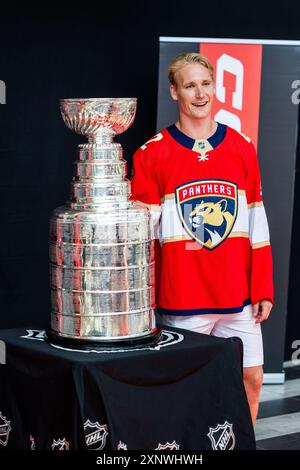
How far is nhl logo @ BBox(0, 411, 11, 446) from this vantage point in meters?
2.42

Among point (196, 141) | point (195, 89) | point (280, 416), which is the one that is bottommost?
point (280, 416)

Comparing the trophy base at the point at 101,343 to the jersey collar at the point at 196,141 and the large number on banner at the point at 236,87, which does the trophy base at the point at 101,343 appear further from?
the large number on banner at the point at 236,87

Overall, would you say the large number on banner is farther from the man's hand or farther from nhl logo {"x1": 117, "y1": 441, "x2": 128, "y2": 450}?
nhl logo {"x1": 117, "y1": 441, "x2": 128, "y2": 450}

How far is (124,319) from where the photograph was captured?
229 centimetres

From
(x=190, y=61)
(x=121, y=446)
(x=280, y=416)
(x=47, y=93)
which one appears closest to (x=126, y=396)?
(x=121, y=446)

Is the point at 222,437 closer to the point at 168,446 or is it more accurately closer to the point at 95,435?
the point at 168,446

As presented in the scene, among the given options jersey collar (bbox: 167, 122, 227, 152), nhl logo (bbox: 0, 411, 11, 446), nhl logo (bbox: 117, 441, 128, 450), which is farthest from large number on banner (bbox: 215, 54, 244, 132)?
nhl logo (bbox: 117, 441, 128, 450)

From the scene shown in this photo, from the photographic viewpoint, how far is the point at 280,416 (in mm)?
4195

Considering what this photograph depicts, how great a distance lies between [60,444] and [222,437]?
1.49 feet

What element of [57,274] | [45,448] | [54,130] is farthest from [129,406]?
[54,130]

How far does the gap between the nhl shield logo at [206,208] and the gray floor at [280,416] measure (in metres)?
1.24

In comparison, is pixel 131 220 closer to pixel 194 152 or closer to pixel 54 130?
pixel 194 152

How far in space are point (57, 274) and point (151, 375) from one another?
0.36 m

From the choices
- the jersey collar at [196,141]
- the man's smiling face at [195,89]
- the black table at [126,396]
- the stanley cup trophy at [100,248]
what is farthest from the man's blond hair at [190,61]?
the black table at [126,396]
